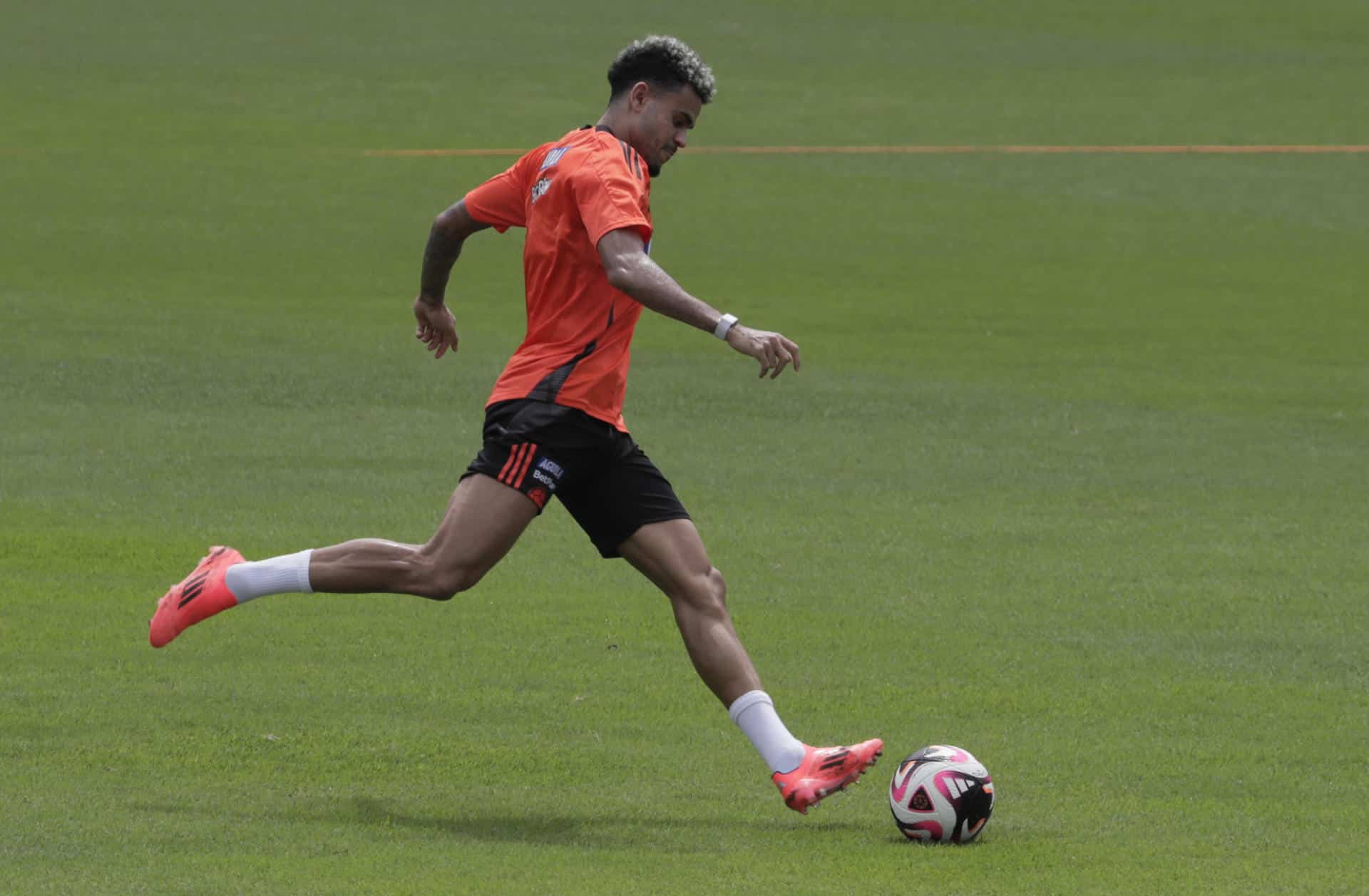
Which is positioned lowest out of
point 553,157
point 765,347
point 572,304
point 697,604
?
point 697,604

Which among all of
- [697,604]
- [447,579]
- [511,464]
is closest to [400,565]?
[447,579]

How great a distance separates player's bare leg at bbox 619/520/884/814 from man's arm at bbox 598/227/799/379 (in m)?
0.83

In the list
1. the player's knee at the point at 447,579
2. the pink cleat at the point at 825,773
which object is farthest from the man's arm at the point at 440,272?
the pink cleat at the point at 825,773

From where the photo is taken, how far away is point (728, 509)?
40.6 feet

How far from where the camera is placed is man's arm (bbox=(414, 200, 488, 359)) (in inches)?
301

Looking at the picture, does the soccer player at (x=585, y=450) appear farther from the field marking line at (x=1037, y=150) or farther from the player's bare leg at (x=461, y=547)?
the field marking line at (x=1037, y=150)

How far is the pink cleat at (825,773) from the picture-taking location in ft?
21.5

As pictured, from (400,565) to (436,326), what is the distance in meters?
1.37

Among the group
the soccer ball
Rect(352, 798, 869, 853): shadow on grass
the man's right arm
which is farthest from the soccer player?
the man's right arm

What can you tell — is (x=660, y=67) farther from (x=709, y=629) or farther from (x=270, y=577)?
(x=270, y=577)

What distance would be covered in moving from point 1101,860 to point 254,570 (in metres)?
2.86

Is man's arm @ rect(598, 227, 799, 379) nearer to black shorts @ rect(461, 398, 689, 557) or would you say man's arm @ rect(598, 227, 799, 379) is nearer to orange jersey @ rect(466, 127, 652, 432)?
orange jersey @ rect(466, 127, 652, 432)

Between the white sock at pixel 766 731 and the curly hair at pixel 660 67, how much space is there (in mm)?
1936

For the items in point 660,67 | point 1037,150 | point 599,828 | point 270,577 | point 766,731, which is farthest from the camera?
point 1037,150
